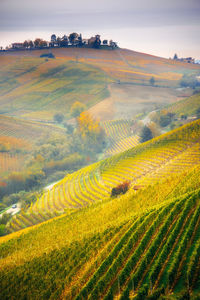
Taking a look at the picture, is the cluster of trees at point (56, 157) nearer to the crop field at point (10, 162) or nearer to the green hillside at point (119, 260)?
the crop field at point (10, 162)

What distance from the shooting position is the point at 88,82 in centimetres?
9256

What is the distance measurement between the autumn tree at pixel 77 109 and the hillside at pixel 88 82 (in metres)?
1.95

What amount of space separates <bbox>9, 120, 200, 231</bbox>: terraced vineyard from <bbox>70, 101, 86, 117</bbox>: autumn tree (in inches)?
1463

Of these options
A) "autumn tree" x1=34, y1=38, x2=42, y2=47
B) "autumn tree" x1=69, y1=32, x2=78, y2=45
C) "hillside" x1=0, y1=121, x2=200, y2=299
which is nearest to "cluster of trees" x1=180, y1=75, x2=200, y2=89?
"autumn tree" x1=69, y1=32, x2=78, y2=45

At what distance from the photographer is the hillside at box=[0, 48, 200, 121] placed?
80250 mm

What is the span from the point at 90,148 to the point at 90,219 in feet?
121

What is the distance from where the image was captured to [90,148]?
58.6m

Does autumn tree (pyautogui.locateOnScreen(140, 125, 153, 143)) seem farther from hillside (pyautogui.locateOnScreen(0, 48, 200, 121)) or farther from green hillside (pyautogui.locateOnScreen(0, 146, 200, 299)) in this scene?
green hillside (pyautogui.locateOnScreen(0, 146, 200, 299))

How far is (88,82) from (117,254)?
276ft

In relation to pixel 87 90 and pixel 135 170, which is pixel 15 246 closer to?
pixel 135 170

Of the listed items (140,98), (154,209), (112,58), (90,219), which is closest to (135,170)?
(90,219)

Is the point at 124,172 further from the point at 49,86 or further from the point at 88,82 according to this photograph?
the point at 49,86

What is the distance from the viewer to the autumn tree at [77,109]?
251 feet

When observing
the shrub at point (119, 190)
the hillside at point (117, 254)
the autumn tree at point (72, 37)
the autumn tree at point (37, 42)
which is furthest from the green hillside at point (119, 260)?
the autumn tree at point (37, 42)
